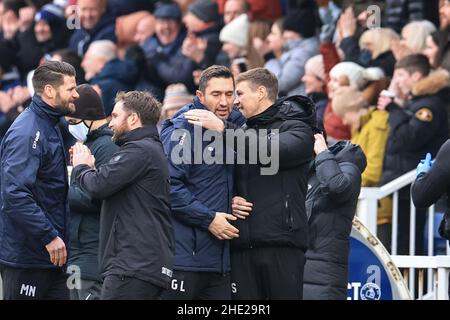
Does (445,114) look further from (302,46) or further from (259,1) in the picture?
(259,1)

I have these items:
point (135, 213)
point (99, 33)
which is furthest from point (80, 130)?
point (99, 33)

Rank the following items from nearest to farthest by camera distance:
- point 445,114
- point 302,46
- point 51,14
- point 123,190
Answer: point 123,190
point 445,114
point 302,46
point 51,14

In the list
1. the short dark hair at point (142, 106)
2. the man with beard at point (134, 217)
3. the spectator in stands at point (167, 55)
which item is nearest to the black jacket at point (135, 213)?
the man with beard at point (134, 217)

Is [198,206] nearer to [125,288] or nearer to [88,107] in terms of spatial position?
[125,288]

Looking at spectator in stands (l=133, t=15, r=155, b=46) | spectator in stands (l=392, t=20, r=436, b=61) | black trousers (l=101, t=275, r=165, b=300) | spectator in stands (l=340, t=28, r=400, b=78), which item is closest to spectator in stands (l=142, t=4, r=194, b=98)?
spectator in stands (l=133, t=15, r=155, b=46)

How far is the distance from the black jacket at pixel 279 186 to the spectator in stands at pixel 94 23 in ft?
23.7

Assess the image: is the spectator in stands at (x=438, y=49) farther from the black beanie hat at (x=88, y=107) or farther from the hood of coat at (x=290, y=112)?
the black beanie hat at (x=88, y=107)

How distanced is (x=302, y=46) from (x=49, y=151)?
19.2ft

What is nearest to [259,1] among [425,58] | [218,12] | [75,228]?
[218,12]

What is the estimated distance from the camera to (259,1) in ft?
53.3

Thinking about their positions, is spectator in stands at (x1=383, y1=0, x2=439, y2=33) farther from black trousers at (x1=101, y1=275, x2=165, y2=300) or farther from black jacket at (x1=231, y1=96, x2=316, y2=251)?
black trousers at (x1=101, y1=275, x2=165, y2=300)

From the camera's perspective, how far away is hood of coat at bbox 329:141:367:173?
10.9 m

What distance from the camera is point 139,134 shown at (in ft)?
32.0

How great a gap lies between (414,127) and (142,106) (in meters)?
4.21
